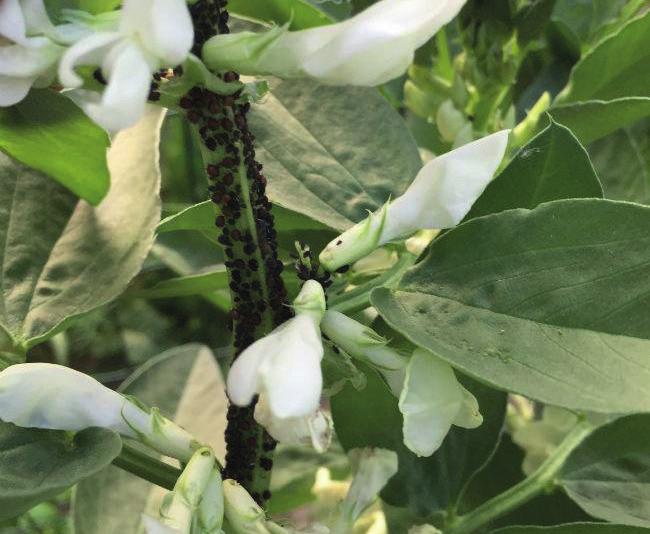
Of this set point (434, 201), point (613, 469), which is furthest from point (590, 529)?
point (434, 201)

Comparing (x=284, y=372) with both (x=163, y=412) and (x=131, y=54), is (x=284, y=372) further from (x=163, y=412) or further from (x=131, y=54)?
(x=163, y=412)

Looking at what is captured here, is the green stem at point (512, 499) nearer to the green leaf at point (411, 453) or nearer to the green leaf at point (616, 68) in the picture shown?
the green leaf at point (411, 453)

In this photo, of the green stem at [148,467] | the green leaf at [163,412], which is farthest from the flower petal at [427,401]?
the green leaf at [163,412]

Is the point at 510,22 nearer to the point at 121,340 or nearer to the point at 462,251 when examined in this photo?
the point at 462,251

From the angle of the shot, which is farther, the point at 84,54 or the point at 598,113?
the point at 598,113

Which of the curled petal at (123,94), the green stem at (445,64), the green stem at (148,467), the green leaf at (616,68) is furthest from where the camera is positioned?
the green stem at (445,64)

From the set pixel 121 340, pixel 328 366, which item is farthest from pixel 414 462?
pixel 121 340
